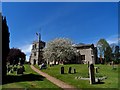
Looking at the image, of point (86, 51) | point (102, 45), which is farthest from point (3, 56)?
point (102, 45)

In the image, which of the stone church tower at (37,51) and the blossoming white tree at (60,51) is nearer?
the blossoming white tree at (60,51)

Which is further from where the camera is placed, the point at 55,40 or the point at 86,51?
the point at 86,51

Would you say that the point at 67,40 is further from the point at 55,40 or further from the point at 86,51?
the point at 86,51

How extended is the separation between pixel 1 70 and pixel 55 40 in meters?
46.0

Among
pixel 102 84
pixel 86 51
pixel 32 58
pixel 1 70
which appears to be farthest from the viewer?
pixel 32 58

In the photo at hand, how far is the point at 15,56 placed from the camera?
7419 centimetres

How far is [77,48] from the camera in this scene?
8038cm

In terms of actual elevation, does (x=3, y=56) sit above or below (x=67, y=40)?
below

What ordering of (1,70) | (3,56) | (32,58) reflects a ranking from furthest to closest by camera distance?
(32,58)
(3,56)
(1,70)

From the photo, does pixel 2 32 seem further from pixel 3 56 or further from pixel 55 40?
pixel 55 40

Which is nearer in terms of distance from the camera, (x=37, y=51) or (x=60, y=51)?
(x=60, y=51)

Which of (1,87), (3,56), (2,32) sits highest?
(2,32)

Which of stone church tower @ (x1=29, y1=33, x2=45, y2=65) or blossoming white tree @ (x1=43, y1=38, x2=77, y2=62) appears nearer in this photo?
blossoming white tree @ (x1=43, y1=38, x2=77, y2=62)

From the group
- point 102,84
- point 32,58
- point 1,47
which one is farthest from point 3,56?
point 32,58
